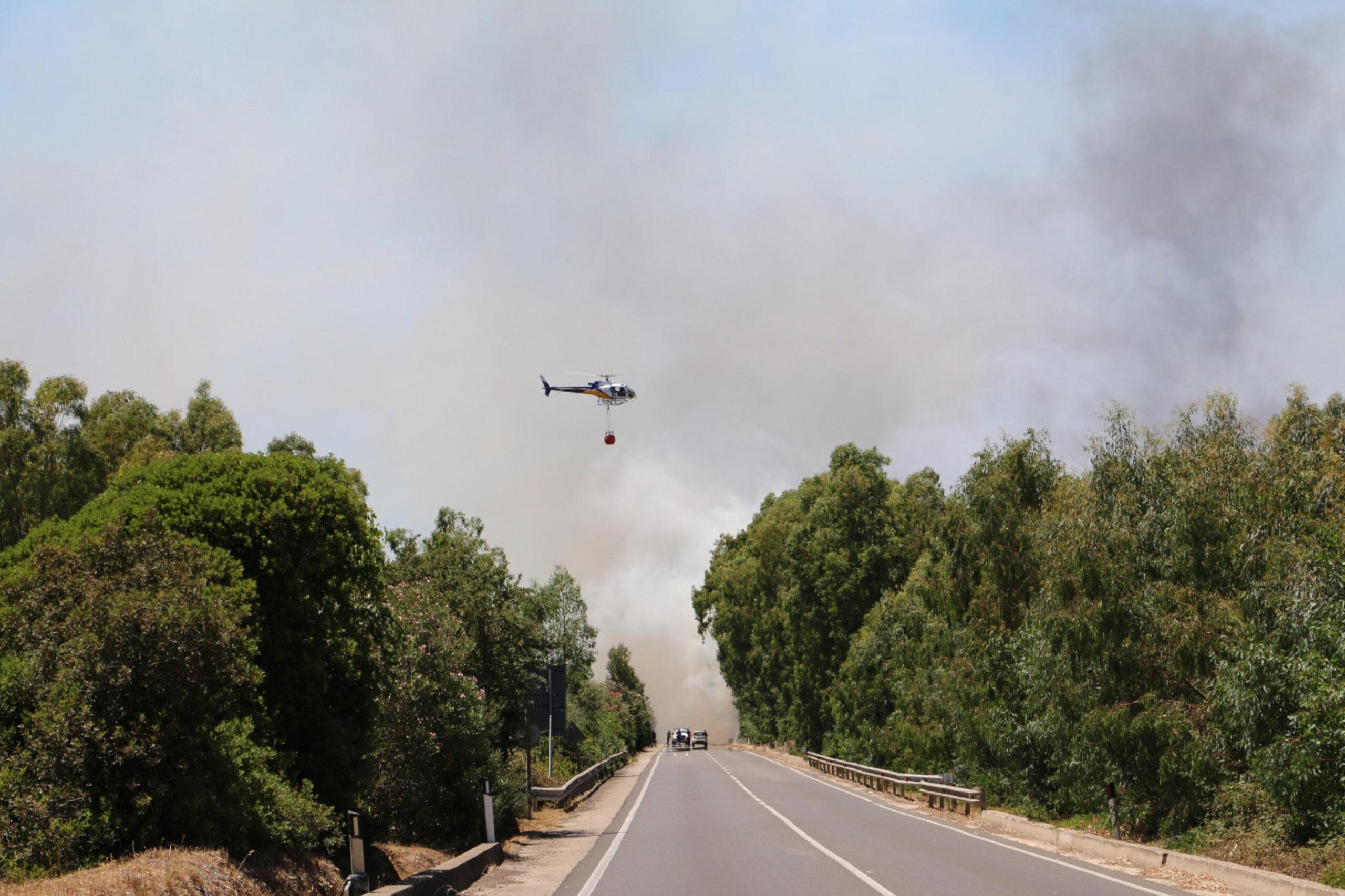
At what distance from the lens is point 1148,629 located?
19.4m

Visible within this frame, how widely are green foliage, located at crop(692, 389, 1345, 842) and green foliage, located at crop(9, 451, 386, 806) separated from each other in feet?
40.5

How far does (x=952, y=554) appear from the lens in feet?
104

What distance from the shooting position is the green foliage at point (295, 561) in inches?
529

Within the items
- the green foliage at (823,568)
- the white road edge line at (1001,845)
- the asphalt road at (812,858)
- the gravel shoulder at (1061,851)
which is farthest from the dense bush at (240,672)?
the green foliage at (823,568)

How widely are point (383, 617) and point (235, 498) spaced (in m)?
3.46

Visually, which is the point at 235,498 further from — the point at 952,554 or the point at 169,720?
the point at 952,554

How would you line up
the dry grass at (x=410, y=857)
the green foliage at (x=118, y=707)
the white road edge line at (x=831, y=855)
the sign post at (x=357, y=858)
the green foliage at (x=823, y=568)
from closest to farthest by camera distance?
the green foliage at (x=118, y=707)
the sign post at (x=357, y=858)
the white road edge line at (x=831, y=855)
the dry grass at (x=410, y=857)
the green foliage at (x=823, y=568)

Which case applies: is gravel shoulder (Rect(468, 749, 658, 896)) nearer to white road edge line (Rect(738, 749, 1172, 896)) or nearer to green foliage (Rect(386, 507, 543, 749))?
green foliage (Rect(386, 507, 543, 749))

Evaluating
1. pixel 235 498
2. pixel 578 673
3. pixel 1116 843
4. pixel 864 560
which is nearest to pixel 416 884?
pixel 235 498

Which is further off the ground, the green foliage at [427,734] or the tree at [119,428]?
the tree at [119,428]

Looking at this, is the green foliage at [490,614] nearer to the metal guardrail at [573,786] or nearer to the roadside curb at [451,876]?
the metal guardrail at [573,786]

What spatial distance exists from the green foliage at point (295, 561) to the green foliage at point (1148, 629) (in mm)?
12335

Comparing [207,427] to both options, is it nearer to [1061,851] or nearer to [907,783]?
[907,783]

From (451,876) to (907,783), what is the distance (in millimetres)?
21279
